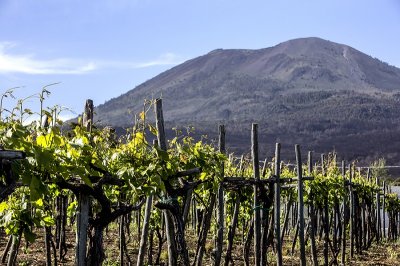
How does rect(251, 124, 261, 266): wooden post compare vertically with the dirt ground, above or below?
above

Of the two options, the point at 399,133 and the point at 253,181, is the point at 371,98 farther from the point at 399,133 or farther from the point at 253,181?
the point at 253,181

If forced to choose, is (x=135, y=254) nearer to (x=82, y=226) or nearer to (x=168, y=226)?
(x=168, y=226)

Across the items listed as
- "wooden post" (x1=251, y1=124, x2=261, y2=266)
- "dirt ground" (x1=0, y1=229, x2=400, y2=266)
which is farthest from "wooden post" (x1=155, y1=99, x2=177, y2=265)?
"dirt ground" (x1=0, y1=229, x2=400, y2=266)

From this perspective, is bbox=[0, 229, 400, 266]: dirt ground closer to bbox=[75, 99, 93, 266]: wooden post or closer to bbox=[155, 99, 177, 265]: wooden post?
bbox=[155, 99, 177, 265]: wooden post

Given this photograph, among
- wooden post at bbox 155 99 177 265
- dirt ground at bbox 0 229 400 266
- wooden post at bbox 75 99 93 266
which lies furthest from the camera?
dirt ground at bbox 0 229 400 266

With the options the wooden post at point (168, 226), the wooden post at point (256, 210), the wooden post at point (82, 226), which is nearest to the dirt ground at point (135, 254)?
the wooden post at point (256, 210)

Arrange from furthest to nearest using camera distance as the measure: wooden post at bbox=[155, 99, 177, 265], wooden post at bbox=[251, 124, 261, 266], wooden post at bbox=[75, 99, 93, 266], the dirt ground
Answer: the dirt ground < wooden post at bbox=[251, 124, 261, 266] < wooden post at bbox=[155, 99, 177, 265] < wooden post at bbox=[75, 99, 93, 266]

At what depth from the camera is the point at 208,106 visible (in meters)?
197

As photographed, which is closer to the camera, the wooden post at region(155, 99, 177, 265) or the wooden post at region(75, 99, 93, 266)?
the wooden post at region(75, 99, 93, 266)

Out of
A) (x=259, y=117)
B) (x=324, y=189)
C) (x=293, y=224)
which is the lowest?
(x=293, y=224)

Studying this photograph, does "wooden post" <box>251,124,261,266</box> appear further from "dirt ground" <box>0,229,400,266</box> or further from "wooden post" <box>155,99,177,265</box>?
"dirt ground" <box>0,229,400,266</box>

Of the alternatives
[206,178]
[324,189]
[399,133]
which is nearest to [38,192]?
[206,178]

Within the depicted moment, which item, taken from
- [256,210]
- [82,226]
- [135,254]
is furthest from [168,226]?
[135,254]

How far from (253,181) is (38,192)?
16.3 ft
